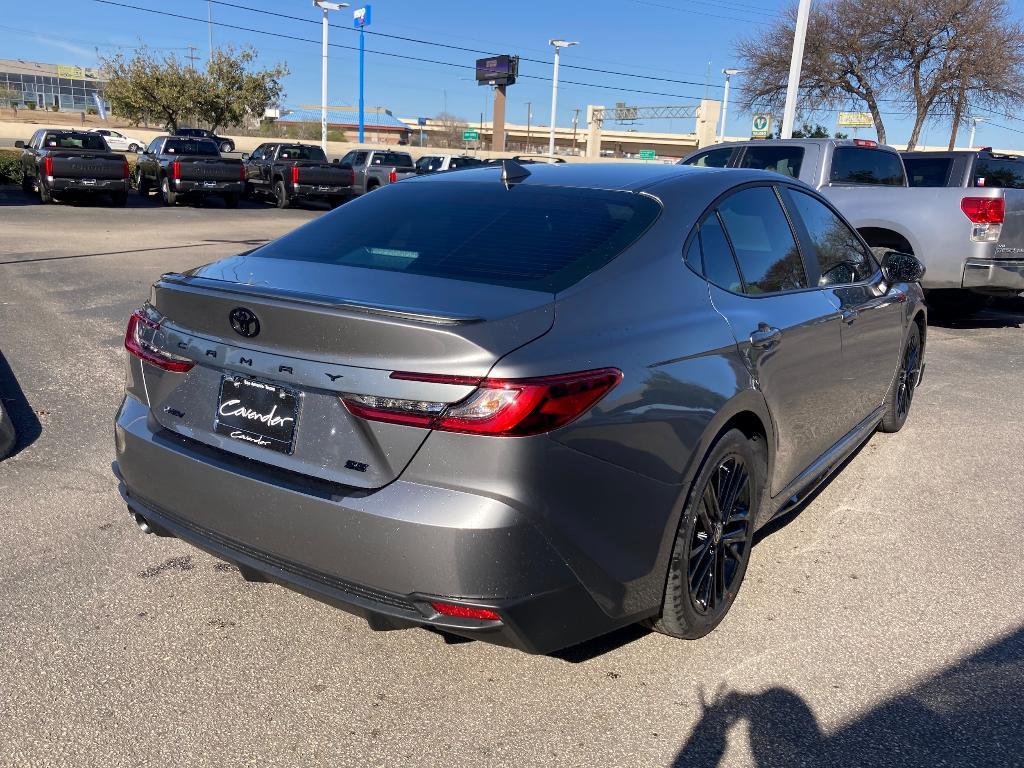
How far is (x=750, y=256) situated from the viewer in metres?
3.55

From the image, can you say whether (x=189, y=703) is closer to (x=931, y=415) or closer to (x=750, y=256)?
(x=750, y=256)

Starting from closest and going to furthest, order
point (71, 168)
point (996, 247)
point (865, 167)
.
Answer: point (996, 247), point (865, 167), point (71, 168)

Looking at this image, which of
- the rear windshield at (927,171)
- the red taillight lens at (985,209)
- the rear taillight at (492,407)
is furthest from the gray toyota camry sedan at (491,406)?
the rear windshield at (927,171)

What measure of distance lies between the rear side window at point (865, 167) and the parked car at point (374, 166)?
17.1 m

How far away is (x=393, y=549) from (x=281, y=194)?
2443 centimetres

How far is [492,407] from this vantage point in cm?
224

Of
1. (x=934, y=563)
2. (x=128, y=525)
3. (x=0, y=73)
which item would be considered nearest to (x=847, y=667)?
(x=934, y=563)

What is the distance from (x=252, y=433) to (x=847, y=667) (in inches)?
86.0

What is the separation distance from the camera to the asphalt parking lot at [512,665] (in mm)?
2623

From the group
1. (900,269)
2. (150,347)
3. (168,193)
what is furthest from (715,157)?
(168,193)

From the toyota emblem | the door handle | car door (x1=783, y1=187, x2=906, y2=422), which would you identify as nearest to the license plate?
the toyota emblem

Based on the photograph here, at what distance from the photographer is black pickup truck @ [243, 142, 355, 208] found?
23.8 meters

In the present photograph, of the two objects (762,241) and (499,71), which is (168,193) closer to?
(762,241)

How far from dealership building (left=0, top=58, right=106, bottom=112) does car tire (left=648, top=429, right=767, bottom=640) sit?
107 meters
